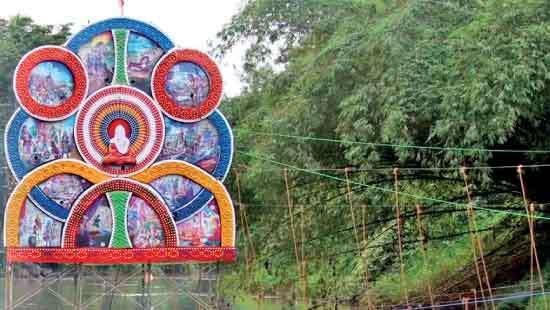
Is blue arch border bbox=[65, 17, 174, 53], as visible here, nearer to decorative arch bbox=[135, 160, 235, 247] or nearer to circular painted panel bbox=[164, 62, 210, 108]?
circular painted panel bbox=[164, 62, 210, 108]

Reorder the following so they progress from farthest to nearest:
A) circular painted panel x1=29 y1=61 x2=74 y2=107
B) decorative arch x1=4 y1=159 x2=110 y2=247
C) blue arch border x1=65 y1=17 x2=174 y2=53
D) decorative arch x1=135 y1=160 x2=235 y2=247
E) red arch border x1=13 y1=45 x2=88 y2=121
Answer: decorative arch x1=135 y1=160 x2=235 y2=247 < blue arch border x1=65 y1=17 x2=174 y2=53 < circular painted panel x1=29 y1=61 x2=74 y2=107 < red arch border x1=13 y1=45 x2=88 y2=121 < decorative arch x1=4 y1=159 x2=110 y2=247

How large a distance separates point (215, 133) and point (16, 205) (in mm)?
2232

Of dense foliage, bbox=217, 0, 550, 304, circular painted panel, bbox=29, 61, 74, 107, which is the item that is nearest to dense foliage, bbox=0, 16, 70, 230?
dense foliage, bbox=217, 0, 550, 304

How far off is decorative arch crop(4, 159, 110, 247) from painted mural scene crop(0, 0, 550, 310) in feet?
0.05

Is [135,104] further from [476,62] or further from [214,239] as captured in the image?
[476,62]

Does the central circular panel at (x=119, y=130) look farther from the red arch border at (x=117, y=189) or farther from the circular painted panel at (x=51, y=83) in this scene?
the circular painted panel at (x=51, y=83)

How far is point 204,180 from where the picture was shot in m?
10.6

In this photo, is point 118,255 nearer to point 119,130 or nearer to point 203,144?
point 119,130

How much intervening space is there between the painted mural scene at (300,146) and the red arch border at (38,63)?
0.05 feet

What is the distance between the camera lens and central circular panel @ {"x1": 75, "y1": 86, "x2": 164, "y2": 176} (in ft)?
33.7

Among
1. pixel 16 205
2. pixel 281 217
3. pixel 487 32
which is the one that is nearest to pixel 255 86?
pixel 281 217

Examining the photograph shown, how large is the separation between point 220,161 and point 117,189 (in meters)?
1.16

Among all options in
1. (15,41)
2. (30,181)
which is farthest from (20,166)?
(15,41)

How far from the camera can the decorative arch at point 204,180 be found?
10422 millimetres
